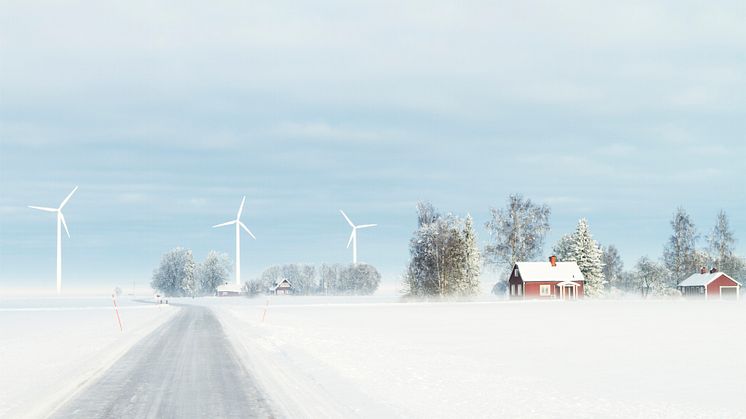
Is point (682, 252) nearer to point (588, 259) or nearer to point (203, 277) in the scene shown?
point (588, 259)

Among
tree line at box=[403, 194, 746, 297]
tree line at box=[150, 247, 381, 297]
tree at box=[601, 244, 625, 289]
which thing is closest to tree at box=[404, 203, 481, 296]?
tree line at box=[403, 194, 746, 297]

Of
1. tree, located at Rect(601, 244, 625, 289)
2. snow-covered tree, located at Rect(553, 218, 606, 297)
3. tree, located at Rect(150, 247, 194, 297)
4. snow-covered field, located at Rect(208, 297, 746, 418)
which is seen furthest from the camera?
tree, located at Rect(150, 247, 194, 297)

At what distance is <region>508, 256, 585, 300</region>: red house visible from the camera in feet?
325

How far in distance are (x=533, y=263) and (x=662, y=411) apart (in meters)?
88.9

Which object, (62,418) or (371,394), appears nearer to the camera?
(62,418)

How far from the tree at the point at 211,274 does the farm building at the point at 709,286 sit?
11332cm

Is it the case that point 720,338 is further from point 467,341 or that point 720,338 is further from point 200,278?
point 200,278

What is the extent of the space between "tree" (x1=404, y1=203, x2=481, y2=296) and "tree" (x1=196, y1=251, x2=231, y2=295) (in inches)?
3824

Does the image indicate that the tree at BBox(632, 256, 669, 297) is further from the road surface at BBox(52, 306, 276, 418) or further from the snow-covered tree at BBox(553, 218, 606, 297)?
the road surface at BBox(52, 306, 276, 418)

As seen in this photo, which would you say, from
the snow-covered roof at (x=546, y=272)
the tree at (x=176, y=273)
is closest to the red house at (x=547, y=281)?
the snow-covered roof at (x=546, y=272)

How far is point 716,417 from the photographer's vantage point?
13.1 m

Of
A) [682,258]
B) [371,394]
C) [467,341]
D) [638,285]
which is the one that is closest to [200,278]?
[638,285]

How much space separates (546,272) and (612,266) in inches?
1974

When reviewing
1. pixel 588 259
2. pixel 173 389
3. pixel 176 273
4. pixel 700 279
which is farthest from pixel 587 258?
pixel 176 273
